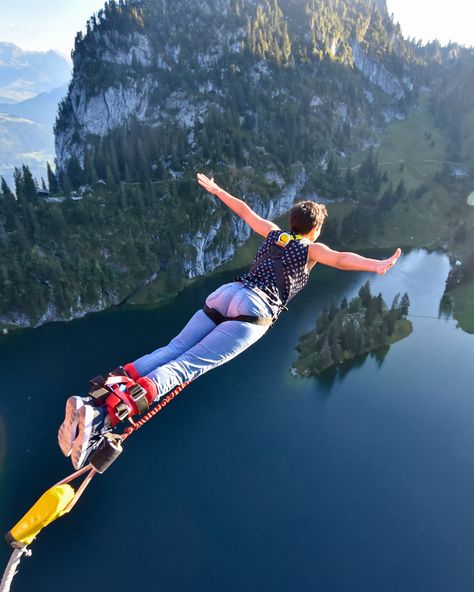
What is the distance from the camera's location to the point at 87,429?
5926 mm

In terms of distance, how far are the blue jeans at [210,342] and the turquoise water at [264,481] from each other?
126 feet

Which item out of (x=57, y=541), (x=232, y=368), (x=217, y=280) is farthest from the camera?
(x=217, y=280)

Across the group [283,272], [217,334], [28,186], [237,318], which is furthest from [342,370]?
[28,186]

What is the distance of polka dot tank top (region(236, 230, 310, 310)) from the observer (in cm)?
711

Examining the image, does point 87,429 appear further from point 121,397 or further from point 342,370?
point 342,370

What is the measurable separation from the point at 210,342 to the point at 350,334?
62.3 meters

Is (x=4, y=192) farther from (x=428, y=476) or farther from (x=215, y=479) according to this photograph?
(x=428, y=476)

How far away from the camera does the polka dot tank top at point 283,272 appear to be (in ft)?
23.3

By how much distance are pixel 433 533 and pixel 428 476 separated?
6.41m

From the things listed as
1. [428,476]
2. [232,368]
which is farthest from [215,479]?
[428,476]

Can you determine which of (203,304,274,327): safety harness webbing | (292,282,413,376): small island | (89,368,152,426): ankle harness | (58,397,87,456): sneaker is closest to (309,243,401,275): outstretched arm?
(203,304,274,327): safety harness webbing

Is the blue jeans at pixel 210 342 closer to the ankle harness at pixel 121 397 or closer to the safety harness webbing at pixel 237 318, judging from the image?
the safety harness webbing at pixel 237 318

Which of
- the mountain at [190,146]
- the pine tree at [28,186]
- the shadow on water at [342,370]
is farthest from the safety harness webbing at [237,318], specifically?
the pine tree at [28,186]

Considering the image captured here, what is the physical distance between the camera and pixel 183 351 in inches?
277
